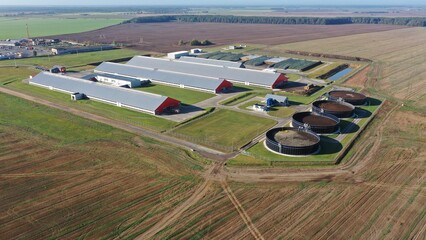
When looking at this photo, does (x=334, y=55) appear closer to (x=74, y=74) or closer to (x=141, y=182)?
(x=74, y=74)

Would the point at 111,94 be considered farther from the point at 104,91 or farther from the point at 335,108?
the point at 335,108

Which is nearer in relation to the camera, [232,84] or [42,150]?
[42,150]

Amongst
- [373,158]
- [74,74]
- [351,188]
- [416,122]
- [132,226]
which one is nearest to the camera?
[132,226]

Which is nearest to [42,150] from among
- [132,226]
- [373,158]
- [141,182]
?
[141,182]

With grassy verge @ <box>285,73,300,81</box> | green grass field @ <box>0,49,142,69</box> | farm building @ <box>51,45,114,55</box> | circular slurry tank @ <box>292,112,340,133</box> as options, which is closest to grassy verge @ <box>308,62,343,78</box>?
grassy verge @ <box>285,73,300,81</box>

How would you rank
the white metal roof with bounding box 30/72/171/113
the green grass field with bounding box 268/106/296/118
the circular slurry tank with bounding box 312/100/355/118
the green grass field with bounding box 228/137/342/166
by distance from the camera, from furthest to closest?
1. the white metal roof with bounding box 30/72/171/113
2. the green grass field with bounding box 268/106/296/118
3. the circular slurry tank with bounding box 312/100/355/118
4. the green grass field with bounding box 228/137/342/166

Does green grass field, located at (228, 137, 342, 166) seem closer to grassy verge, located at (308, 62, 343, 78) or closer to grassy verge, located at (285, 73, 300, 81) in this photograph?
grassy verge, located at (285, 73, 300, 81)
